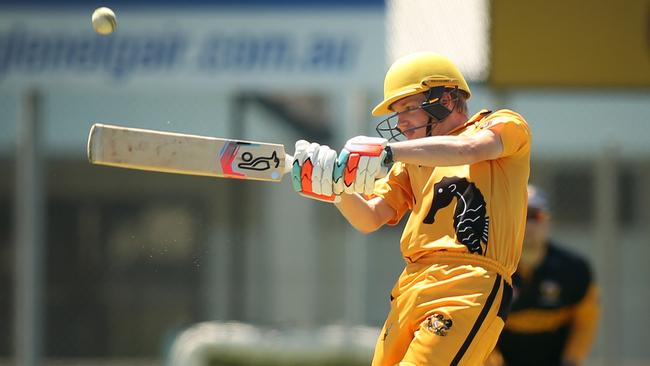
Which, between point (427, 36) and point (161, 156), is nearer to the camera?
point (161, 156)

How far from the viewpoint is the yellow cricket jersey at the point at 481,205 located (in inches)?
160

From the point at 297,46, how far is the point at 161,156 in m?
10.9

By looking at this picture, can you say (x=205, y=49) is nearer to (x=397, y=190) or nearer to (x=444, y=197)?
(x=397, y=190)

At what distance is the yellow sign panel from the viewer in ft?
29.8

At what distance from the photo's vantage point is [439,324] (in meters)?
3.98

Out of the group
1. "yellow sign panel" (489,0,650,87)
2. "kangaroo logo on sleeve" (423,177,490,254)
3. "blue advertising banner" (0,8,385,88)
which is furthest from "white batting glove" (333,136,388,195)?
"blue advertising banner" (0,8,385,88)

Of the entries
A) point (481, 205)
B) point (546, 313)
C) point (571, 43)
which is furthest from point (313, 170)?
point (571, 43)

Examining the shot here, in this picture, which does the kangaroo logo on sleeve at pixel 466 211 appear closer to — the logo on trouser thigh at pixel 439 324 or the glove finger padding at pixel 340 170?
the logo on trouser thigh at pixel 439 324

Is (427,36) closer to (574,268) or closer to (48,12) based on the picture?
(574,268)

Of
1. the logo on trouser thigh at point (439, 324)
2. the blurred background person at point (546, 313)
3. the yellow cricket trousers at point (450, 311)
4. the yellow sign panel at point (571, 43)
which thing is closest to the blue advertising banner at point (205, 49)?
the yellow sign panel at point (571, 43)

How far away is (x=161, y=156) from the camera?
4.20 metres

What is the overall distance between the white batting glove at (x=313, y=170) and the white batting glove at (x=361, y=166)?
0.03 metres

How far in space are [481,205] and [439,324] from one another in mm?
439

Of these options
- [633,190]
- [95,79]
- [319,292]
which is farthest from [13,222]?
[95,79]
